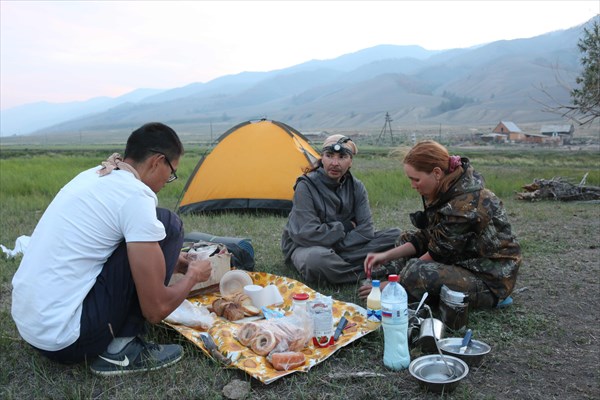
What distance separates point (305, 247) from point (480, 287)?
156 cm

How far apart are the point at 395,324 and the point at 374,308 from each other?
0.52 metres

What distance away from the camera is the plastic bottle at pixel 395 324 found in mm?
2803

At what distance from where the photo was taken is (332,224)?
4.52 m

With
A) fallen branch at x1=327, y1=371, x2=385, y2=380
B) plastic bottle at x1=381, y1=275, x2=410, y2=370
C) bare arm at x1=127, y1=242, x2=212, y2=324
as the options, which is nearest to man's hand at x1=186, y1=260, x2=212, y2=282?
bare arm at x1=127, y1=242, x2=212, y2=324

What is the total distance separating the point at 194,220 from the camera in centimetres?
727

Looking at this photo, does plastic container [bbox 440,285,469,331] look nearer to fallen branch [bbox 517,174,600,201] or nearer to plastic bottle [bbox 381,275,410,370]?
plastic bottle [bbox 381,275,410,370]

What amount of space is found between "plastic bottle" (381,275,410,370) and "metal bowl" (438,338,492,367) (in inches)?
11.0

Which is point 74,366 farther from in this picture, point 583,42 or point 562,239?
point 583,42

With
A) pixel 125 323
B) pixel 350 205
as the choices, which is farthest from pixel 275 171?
pixel 125 323

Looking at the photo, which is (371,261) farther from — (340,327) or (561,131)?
(561,131)

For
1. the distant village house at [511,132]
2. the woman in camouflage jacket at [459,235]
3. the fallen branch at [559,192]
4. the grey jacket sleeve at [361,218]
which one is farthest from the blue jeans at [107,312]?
the distant village house at [511,132]

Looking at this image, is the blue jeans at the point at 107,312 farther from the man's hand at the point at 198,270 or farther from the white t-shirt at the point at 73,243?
the man's hand at the point at 198,270

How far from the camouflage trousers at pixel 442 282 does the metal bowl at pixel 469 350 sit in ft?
1.78

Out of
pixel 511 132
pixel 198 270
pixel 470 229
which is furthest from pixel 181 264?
pixel 511 132
